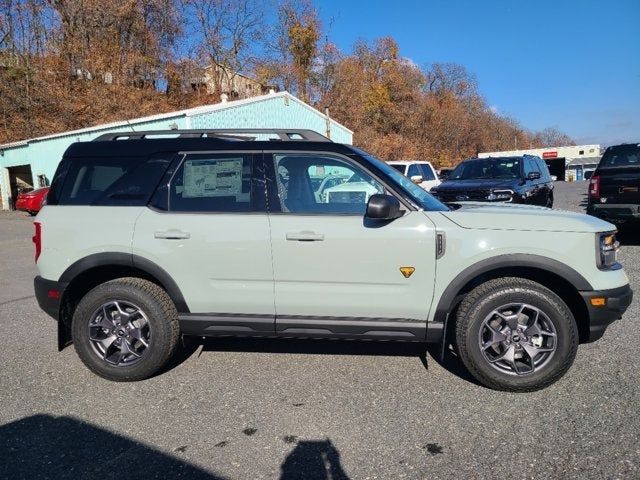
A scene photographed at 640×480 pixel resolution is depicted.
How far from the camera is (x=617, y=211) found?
8414 millimetres

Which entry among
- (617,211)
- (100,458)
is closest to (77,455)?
(100,458)

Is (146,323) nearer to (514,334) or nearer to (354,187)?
(354,187)

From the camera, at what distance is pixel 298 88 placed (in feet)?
146

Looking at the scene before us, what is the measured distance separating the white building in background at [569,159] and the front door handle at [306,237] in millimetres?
63302

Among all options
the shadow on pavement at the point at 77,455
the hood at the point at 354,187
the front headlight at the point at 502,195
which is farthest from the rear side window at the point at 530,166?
the shadow on pavement at the point at 77,455

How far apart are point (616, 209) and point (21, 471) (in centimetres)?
915

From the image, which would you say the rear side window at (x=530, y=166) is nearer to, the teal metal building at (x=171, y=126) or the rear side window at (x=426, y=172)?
the rear side window at (x=426, y=172)

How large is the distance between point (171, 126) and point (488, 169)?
35.9 ft

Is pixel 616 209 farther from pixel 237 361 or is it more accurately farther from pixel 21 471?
pixel 21 471

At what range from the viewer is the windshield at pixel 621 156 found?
883 centimetres

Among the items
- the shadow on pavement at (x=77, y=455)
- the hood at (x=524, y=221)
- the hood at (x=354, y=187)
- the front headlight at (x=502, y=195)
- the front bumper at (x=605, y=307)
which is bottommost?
the shadow on pavement at (x=77, y=455)

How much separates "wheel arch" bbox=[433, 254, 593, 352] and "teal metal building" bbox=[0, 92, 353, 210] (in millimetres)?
14844

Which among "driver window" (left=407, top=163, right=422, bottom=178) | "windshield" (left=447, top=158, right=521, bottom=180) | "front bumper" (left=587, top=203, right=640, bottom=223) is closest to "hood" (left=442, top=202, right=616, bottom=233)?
"front bumper" (left=587, top=203, right=640, bottom=223)

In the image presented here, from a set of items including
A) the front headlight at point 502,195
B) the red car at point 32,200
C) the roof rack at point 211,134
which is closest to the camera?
the roof rack at point 211,134
